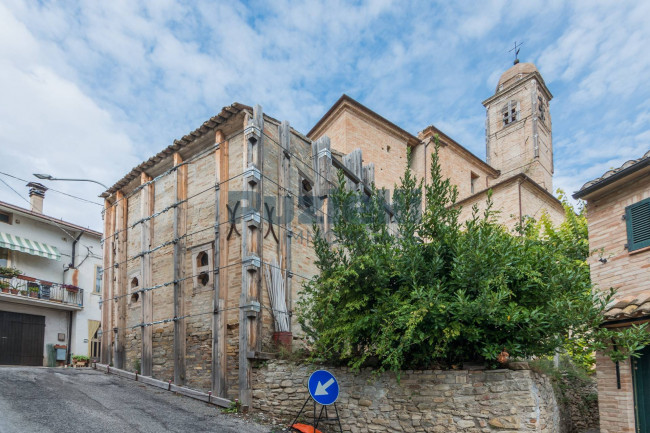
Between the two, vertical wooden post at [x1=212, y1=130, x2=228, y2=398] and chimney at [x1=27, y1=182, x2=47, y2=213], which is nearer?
vertical wooden post at [x1=212, y1=130, x2=228, y2=398]

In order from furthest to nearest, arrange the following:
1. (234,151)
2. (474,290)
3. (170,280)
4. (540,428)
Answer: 1. (170,280)
2. (234,151)
3. (474,290)
4. (540,428)

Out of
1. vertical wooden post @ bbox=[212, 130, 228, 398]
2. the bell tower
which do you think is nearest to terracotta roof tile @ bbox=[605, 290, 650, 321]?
vertical wooden post @ bbox=[212, 130, 228, 398]

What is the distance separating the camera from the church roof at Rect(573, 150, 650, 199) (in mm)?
8719

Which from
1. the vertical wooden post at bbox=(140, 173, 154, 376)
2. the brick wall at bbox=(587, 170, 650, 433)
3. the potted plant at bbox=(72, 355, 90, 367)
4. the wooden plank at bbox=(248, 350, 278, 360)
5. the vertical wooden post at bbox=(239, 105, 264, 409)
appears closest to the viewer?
the brick wall at bbox=(587, 170, 650, 433)

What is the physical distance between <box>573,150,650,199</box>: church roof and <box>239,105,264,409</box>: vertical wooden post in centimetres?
680

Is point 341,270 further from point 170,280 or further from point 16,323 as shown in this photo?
point 16,323

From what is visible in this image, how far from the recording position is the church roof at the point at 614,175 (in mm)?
8719

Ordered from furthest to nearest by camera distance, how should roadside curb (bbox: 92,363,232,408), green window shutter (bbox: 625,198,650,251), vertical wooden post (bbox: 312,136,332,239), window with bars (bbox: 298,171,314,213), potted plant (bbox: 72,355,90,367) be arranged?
potted plant (bbox: 72,355,90,367)
vertical wooden post (bbox: 312,136,332,239)
window with bars (bbox: 298,171,314,213)
roadside curb (bbox: 92,363,232,408)
green window shutter (bbox: 625,198,650,251)

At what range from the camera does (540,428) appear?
7.81 meters

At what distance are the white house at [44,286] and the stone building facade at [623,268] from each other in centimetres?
2078

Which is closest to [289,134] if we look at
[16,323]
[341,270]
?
[341,270]

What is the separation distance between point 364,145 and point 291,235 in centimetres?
949

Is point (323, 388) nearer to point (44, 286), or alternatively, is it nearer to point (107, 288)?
point (107, 288)

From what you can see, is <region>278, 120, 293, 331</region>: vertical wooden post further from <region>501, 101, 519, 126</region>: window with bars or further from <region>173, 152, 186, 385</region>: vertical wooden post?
<region>501, 101, 519, 126</region>: window with bars
